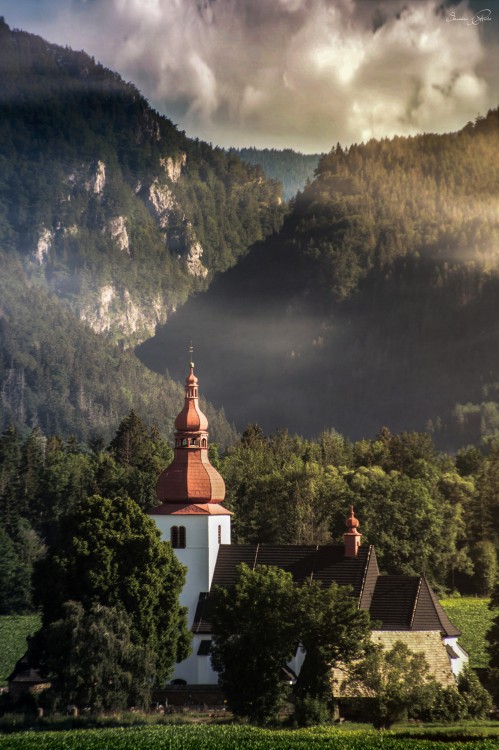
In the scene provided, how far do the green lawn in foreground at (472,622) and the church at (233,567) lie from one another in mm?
8409

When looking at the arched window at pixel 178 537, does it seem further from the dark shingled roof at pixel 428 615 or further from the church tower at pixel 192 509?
the dark shingled roof at pixel 428 615

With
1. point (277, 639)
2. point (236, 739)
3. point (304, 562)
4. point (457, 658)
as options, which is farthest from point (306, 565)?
point (236, 739)

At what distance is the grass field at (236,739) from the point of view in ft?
170

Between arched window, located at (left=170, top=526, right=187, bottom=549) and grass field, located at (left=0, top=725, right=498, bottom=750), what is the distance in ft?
72.1

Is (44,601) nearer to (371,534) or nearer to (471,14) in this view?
(371,534)

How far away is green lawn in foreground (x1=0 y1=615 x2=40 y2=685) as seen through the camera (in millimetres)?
85762

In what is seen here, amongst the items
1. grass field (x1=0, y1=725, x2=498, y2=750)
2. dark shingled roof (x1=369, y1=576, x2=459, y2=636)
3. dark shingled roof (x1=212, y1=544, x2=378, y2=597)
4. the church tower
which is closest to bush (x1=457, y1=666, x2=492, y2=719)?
dark shingled roof (x1=369, y1=576, x2=459, y2=636)

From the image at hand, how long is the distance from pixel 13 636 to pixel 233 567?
25488mm

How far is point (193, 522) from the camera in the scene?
3152 inches

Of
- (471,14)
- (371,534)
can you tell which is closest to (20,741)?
(371,534)

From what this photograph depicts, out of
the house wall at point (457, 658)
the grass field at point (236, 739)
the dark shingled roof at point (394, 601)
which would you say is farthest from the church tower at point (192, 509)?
the grass field at point (236, 739)

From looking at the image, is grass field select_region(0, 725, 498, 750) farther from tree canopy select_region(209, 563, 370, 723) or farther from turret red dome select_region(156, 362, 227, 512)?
turret red dome select_region(156, 362, 227, 512)

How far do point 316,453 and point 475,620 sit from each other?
47575 millimetres

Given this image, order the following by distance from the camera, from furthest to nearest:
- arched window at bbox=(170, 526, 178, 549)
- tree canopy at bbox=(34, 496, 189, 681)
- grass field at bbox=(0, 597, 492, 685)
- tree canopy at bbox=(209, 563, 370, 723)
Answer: grass field at bbox=(0, 597, 492, 685), arched window at bbox=(170, 526, 178, 549), tree canopy at bbox=(34, 496, 189, 681), tree canopy at bbox=(209, 563, 370, 723)
